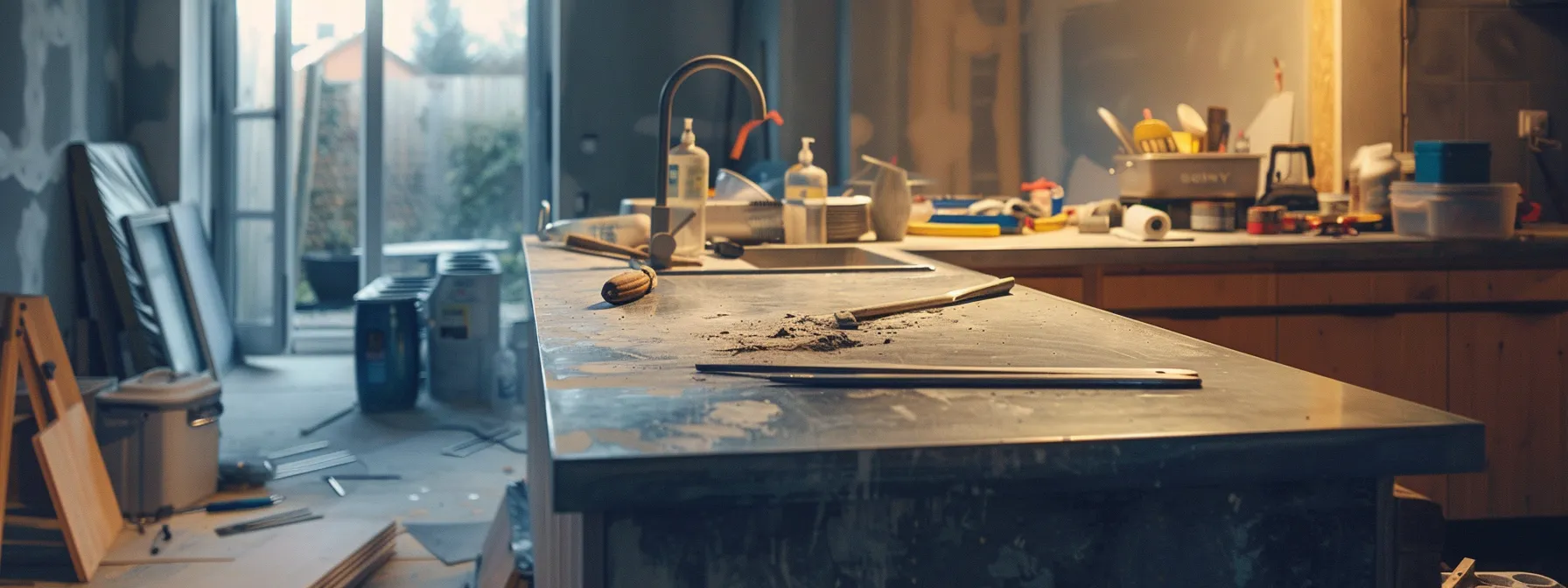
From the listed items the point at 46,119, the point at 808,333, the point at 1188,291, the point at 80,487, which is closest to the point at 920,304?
the point at 808,333

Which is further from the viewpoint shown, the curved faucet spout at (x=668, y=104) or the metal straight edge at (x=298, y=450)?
the metal straight edge at (x=298, y=450)

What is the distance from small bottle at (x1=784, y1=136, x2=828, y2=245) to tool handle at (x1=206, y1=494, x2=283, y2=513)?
192 cm

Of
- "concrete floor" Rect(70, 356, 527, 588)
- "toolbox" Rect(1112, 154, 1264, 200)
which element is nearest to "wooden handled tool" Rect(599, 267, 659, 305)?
"concrete floor" Rect(70, 356, 527, 588)

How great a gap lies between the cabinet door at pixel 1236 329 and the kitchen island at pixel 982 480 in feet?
7.03

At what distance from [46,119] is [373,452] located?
2051 millimetres

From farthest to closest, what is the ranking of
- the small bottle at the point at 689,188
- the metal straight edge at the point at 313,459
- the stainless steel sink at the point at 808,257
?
the metal straight edge at the point at 313,459
the stainless steel sink at the point at 808,257
the small bottle at the point at 689,188


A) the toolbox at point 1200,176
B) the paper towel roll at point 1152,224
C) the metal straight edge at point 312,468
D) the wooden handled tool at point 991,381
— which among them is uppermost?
the toolbox at point 1200,176

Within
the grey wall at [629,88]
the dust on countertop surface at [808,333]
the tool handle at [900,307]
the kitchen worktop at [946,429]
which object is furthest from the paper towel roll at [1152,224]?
the grey wall at [629,88]

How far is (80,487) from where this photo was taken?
3486mm

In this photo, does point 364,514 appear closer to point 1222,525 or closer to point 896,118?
point 896,118

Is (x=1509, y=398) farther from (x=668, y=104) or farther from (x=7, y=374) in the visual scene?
(x=7, y=374)

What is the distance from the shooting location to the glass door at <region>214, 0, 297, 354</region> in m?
6.71

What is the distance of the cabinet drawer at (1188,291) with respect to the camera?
10.8 ft

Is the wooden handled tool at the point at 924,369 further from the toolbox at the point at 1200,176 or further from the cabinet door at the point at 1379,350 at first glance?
the toolbox at the point at 1200,176
